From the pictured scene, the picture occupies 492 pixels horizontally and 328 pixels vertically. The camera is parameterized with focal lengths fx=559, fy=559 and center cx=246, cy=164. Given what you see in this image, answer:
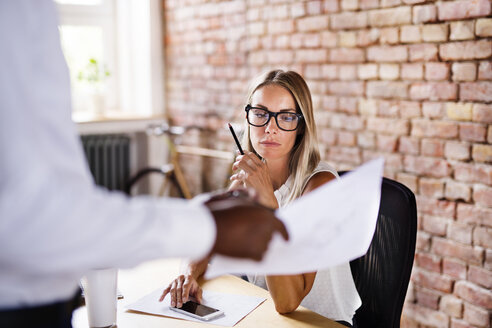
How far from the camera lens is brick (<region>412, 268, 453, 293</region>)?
234 centimetres

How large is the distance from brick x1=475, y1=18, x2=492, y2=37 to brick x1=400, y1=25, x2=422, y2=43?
279mm

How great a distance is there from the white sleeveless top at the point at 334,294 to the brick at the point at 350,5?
4.97 ft

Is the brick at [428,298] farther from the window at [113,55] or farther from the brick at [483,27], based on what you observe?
the window at [113,55]

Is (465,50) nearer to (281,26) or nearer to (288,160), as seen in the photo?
(288,160)

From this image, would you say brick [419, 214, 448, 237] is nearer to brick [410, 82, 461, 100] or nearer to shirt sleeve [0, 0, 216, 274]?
brick [410, 82, 461, 100]

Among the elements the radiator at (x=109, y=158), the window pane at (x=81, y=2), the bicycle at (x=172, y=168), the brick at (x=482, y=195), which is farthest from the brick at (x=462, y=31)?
the window pane at (x=81, y=2)

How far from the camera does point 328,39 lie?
2.83 m

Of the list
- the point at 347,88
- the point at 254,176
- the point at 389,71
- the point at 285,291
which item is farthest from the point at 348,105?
→ the point at 285,291

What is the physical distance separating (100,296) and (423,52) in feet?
5.70

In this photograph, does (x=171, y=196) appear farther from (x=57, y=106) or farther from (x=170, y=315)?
(x=57, y=106)

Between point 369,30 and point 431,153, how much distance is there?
2.14 feet

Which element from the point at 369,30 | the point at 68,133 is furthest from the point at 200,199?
the point at 369,30

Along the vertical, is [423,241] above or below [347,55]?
below

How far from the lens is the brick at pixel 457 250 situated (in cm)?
219
